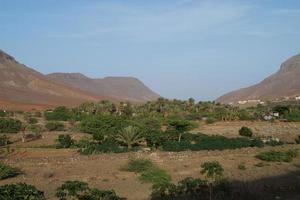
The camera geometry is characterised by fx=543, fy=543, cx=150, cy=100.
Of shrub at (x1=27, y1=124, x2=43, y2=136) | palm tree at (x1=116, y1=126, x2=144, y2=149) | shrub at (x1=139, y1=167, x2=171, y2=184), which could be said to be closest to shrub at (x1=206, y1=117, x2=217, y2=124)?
shrub at (x1=27, y1=124, x2=43, y2=136)

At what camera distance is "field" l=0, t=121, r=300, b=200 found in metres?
21.1

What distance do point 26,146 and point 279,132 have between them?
2380cm

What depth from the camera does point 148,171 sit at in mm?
23906

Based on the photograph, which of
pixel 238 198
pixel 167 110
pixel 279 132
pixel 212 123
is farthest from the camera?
pixel 167 110

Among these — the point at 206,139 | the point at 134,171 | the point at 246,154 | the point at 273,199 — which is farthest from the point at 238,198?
the point at 206,139

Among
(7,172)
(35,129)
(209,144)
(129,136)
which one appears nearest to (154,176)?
(7,172)

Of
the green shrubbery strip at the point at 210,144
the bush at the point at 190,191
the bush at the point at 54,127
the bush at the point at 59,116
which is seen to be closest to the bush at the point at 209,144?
the green shrubbery strip at the point at 210,144

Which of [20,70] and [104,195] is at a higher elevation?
[20,70]

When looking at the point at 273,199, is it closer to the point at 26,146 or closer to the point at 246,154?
the point at 246,154

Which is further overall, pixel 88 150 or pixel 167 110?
pixel 167 110

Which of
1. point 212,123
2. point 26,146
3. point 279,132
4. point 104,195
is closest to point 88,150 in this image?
point 26,146

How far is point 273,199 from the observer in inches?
707

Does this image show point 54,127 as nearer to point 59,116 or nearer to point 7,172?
point 59,116

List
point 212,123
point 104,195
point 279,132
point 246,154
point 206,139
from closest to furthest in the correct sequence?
point 104,195 < point 246,154 < point 206,139 < point 279,132 < point 212,123
